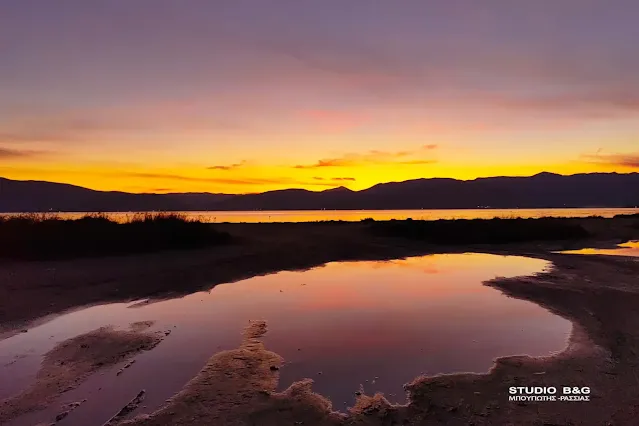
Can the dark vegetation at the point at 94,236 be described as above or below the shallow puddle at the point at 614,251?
above

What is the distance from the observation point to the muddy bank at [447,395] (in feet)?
18.6

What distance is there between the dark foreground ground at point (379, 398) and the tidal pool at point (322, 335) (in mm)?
384

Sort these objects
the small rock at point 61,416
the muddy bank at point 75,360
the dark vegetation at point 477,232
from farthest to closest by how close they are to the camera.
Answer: the dark vegetation at point 477,232 < the muddy bank at point 75,360 < the small rock at point 61,416

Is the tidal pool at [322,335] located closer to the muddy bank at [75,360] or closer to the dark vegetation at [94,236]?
the muddy bank at [75,360]

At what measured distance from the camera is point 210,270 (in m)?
19.5

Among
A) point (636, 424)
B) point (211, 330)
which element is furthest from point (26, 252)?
point (636, 424)

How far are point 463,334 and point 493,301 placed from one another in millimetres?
4118

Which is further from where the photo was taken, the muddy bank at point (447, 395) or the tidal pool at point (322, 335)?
the tidal pool at point (322, 335)

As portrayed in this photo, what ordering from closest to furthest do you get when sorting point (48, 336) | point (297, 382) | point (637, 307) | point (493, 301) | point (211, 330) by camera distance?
point (297, 382), point (48, 336), point (211, 330), point (637, 307), point (493, 301)

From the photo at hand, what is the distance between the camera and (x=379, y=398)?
20.7 feet

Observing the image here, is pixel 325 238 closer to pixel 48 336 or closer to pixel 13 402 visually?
pixel 48 336

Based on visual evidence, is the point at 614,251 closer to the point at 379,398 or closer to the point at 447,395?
the point at 447,395

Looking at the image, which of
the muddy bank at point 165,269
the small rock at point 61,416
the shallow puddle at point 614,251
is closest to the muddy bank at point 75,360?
the small rock at point 61,416

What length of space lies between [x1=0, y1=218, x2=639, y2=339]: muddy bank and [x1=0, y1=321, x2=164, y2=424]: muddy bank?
193 centimetres
